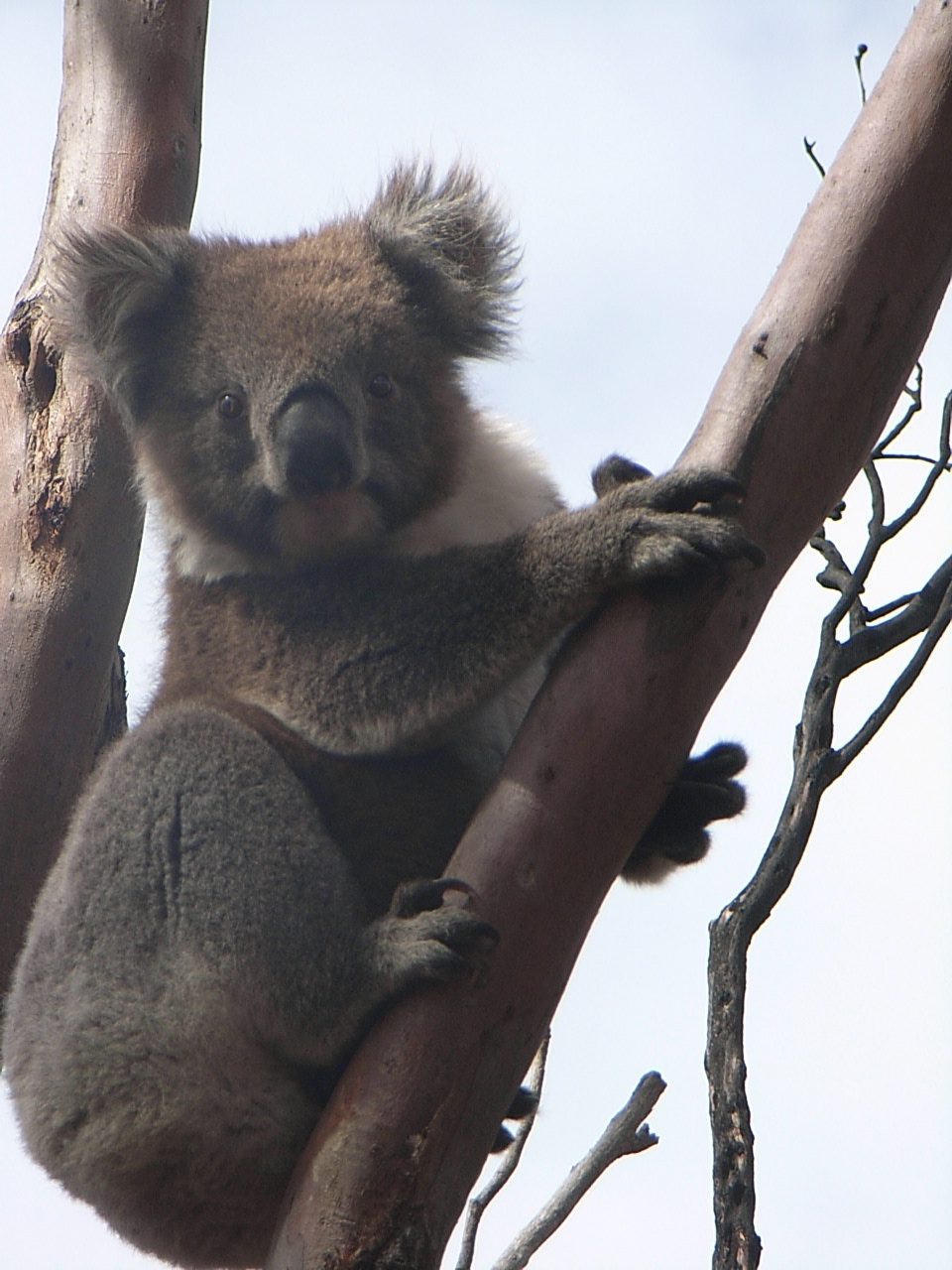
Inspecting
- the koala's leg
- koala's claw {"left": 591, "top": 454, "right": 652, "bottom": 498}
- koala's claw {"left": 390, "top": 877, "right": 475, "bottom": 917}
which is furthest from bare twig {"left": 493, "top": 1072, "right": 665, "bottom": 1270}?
koala's claw {"left": 591, "top": 454, "right": 652, "bottom": 498}

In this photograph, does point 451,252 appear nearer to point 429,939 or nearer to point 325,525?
point 325,525

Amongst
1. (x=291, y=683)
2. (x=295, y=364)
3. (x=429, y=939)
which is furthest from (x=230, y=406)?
(x=429, y=939)

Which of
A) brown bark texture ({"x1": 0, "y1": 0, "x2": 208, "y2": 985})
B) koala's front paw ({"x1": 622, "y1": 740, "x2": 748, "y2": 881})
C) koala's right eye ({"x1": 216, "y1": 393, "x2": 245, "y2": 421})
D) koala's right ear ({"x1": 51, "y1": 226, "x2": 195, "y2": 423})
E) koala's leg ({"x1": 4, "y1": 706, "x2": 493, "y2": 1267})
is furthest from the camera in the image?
brown bark texture ({"x1": 0, "y1": 0, "x2": 208, "y2": 985})

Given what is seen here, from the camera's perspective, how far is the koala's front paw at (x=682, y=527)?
205cm

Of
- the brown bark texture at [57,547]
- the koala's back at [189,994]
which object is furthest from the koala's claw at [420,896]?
the brown bark texture at [57,547]

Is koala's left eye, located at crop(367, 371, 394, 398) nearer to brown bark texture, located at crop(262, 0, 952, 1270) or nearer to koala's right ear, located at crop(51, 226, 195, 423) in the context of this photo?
koala's right ear, located at crop(51, 226, 195, 423)

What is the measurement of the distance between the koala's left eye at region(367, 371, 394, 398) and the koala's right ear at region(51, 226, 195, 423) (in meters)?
0.54

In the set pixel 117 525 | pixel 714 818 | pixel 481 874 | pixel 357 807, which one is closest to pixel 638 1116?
pixel 714 818

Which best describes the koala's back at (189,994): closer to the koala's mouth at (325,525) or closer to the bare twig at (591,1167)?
the koala's mouth at (325,525)

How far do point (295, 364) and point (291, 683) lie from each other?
0.69m

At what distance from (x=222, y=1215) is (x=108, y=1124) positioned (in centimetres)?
25

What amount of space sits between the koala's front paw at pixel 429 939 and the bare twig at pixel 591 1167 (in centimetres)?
95

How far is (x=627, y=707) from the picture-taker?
204 cm

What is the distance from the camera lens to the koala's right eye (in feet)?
9.75
